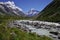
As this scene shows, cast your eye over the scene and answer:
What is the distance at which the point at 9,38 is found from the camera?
42.0 ft

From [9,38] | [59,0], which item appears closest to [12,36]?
[9,38]

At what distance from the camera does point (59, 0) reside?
17725cm

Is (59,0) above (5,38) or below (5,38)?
above

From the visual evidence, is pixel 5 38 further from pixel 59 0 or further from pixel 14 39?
pixel 59 0

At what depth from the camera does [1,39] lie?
42.0 ft

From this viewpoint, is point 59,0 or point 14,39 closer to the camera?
point 14,39

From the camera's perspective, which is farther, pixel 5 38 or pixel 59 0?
pixel 59 0

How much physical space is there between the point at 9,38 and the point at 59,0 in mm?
170153

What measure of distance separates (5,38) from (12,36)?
0.62 meters

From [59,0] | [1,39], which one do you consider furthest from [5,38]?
[59,0]

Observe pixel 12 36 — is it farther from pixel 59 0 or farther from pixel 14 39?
pixel 59 0

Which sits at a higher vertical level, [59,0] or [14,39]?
[59,0]

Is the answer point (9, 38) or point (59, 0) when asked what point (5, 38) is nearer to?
point (9, 38)

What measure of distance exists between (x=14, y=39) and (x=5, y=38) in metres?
0.94
